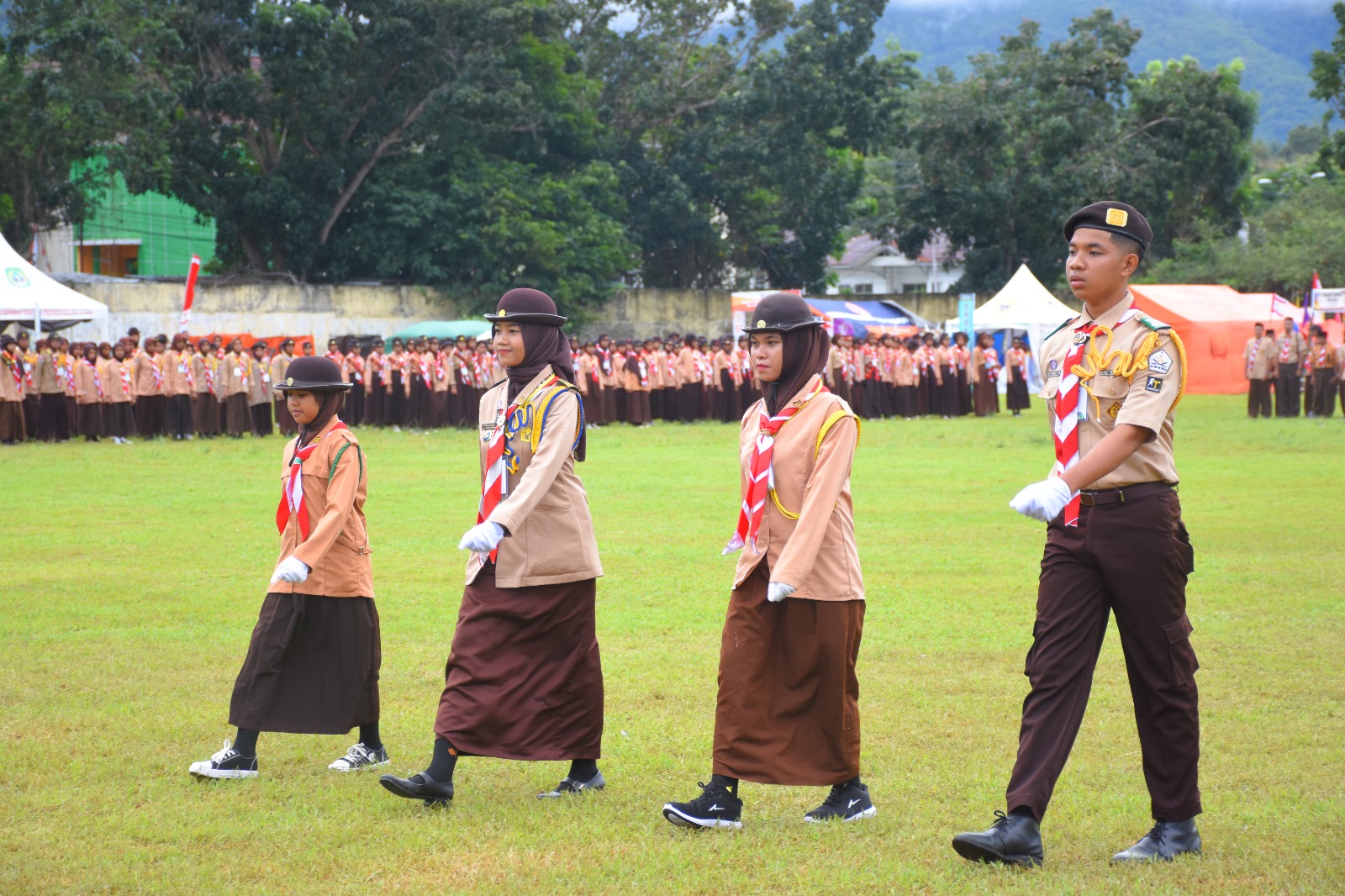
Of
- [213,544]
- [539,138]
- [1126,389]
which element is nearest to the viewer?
[1126,389]

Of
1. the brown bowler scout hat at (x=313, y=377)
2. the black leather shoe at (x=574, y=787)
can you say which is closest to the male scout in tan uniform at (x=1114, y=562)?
the black leather shoe at (x=574, y=787)

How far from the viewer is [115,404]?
25.1 meters

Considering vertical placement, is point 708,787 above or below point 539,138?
below

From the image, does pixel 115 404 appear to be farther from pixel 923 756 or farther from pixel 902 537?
pixel 923 756

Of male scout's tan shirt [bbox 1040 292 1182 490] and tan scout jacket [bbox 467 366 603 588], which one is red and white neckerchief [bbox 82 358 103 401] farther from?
male scout's tan shirt [bbox 1040 292 1182 490]

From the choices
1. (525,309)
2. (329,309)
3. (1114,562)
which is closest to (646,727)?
(525,309)

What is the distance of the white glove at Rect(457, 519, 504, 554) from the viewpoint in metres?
5.02

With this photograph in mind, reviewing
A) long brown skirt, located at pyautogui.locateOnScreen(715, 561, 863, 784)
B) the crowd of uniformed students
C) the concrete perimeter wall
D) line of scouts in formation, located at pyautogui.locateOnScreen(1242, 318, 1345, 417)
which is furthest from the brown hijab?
the concrete perimeter wall

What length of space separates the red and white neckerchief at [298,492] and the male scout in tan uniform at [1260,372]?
26594mm

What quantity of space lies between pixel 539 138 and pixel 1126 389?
37.0m

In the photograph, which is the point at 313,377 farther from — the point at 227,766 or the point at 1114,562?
the point at 1114,562

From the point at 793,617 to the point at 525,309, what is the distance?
163 centimetres

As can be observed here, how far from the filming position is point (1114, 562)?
14.6 feet

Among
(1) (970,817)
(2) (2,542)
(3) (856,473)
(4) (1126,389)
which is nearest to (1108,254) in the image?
(4) (1126,389)
